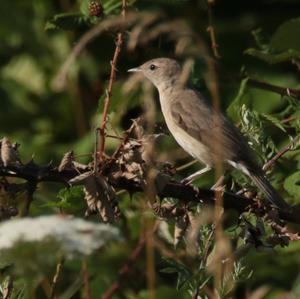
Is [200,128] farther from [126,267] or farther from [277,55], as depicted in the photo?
[126,267]

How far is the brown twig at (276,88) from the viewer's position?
5.76 meters

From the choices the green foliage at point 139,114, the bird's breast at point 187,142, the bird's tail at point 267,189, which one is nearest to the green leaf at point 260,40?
the green foliage at point 139,114

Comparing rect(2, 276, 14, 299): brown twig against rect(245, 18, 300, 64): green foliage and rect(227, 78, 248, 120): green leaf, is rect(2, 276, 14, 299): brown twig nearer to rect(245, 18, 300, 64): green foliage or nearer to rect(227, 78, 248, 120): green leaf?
rect(227, 78, 248, 120): green leaf

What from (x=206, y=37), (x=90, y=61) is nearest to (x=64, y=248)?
(x=206, y=37)

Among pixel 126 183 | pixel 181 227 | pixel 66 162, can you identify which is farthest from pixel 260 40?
pixel 66 162

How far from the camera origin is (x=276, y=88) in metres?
5.79

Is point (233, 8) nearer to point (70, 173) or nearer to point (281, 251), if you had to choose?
point (281, 251)

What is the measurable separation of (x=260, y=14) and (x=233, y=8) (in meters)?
0.43

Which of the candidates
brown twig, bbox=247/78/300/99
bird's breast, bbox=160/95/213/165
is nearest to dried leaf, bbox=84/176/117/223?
brown twig, bbox=247/78/300/99

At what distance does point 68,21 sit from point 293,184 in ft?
5.83

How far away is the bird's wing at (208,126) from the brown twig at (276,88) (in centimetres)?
29

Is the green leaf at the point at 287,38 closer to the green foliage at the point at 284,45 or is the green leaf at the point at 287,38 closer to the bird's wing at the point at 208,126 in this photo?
the green foliage at the point at 284,45

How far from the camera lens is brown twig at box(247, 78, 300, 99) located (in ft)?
18.9

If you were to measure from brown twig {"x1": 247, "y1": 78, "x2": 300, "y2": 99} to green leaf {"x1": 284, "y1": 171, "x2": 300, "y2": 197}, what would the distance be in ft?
1.62
